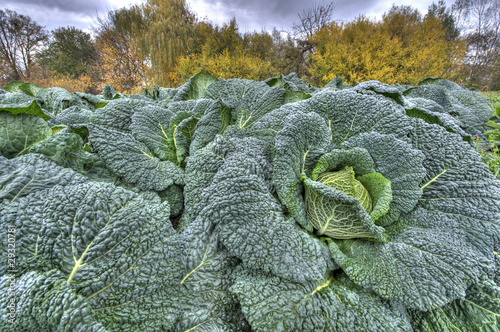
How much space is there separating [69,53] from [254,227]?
32.5 m

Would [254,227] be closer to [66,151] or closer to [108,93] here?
[66,151]

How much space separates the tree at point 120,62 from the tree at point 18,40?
713 cm

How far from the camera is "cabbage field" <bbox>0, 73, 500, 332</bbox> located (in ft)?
3.19

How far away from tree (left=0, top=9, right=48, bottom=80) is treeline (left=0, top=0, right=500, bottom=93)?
0.07 metres

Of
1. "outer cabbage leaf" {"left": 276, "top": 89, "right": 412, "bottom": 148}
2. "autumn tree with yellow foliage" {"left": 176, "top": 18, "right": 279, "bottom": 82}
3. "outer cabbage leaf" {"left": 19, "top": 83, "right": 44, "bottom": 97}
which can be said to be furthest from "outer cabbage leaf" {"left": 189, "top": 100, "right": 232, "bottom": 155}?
"autumn tree with yellow foliage" {"left": 176, "top": 18, "right": 279, "bottom": 82}

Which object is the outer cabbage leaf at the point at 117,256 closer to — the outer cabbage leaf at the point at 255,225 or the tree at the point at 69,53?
the outer cabbage leaf at the point at 255,225

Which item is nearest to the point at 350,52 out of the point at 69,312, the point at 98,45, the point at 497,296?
the point at 497,296

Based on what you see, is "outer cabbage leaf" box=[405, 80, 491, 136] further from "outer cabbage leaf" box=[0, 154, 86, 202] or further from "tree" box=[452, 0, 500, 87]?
"tree" box=[452, 0, 500, 87]

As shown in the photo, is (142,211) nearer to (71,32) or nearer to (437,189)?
(437,189)

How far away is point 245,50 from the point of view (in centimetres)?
1772

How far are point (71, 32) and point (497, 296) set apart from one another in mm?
35875

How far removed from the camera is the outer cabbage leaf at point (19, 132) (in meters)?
1.36

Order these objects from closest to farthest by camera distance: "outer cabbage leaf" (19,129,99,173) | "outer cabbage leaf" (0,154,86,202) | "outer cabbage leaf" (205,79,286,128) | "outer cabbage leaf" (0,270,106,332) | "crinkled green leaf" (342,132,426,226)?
"outer cabbage leaf" (0,270,106,332), "outer cabbage leaf" (0,154,86,202), "outer cabbage leaf" (19,129,99,173), "crinkled green leaf" (342,132,426,226), "outer cabbage leaf" (205,79,286,128)

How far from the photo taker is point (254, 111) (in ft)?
6.75
